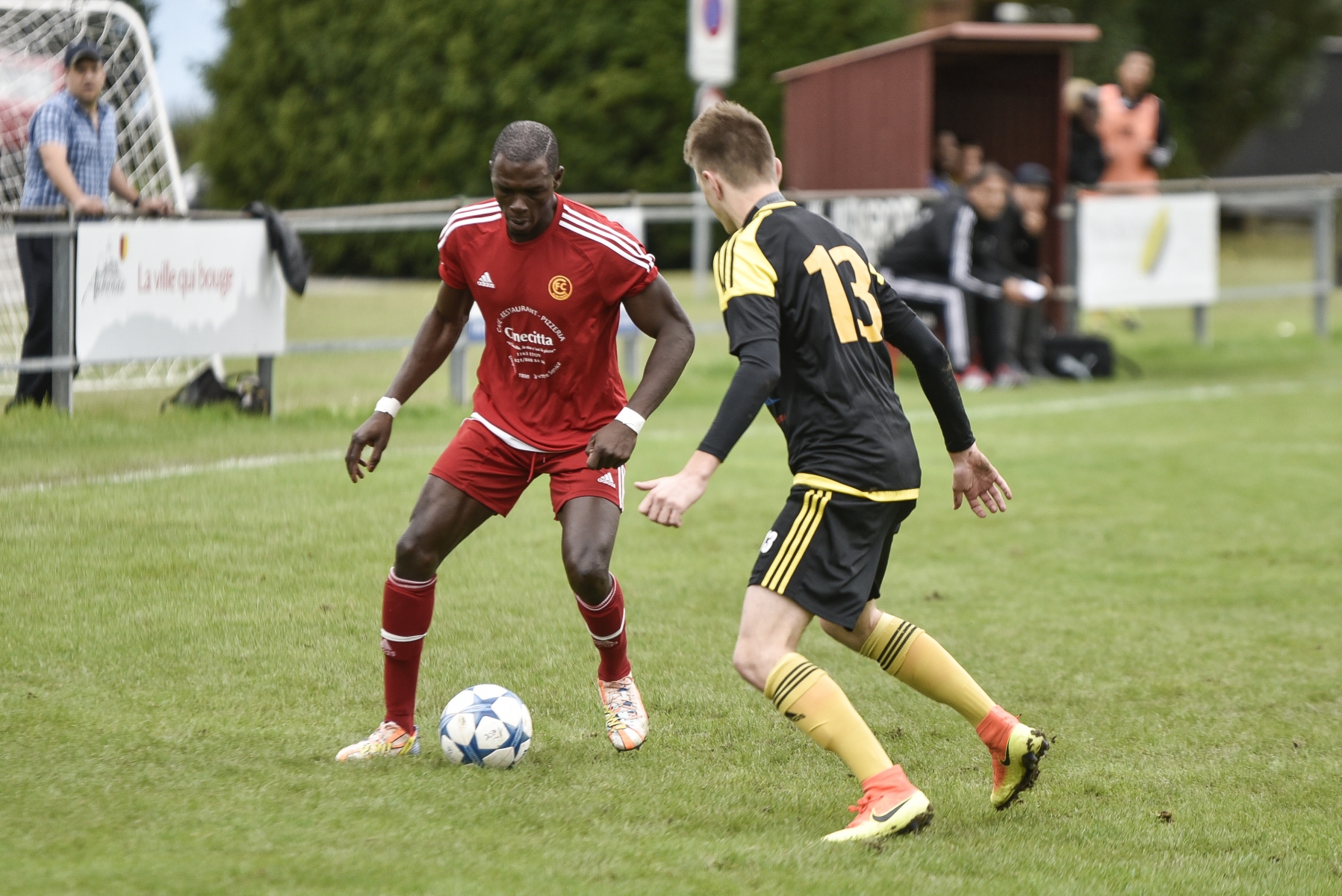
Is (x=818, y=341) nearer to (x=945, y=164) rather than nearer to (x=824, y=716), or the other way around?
(x=824, y=716)

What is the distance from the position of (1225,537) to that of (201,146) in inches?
787

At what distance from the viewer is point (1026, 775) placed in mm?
4164

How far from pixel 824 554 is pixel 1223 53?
27.2 metres

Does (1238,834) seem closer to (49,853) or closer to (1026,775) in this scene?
(1026,775)

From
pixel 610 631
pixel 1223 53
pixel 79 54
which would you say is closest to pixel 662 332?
pixel 610 631

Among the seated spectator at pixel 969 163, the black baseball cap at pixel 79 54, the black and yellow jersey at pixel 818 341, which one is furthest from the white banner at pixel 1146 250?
the black and yellow jersey at pixel 818 341

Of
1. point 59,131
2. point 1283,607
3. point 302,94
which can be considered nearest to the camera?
point 1283,607

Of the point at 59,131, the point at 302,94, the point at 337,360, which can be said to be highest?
the point at 302,94

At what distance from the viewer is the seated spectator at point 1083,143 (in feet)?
52.6

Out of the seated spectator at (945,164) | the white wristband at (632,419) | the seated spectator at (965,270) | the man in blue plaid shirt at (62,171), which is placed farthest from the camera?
the seated spectator at (945,164)

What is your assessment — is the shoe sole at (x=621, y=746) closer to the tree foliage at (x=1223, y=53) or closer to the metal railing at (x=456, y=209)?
the metal railing at (x=456, y=209)

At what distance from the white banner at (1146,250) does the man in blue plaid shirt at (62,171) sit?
8.71 meters

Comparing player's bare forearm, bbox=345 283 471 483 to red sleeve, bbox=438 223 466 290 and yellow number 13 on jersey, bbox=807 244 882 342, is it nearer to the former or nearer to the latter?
red sleeve, bbox=438 223 466 290

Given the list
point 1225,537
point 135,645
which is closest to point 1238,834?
point 135,645
